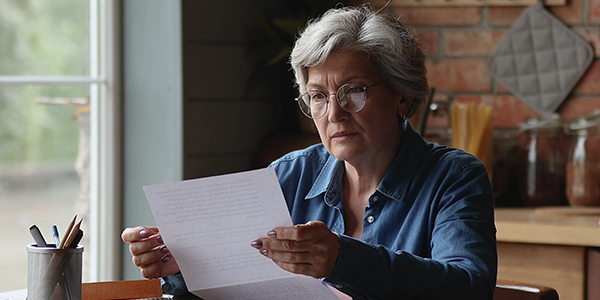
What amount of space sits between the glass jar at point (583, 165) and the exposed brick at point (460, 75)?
36 centimetres

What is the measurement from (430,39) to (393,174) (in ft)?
4.05

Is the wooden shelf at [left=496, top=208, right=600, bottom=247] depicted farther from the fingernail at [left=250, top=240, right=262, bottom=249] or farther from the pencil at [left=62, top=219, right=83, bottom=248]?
the pencil at [left=62, top=219, right=83, bottom=248]

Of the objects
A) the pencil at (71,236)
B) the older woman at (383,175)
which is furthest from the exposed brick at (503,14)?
the pencil at (71,236)

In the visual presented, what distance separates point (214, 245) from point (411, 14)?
1697mm

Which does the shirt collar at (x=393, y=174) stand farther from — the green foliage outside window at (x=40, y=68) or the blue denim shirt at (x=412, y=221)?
the green foliage outside window at (x=40, y=68)

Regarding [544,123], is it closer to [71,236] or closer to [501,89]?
[501,89]

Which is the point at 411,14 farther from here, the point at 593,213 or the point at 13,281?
the point at 13,281

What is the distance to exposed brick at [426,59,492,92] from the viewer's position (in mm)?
2404

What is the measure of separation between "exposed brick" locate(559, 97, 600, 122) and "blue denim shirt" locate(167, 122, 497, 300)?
1.12m

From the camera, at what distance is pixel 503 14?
7.79 feet

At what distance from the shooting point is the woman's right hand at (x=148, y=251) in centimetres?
117

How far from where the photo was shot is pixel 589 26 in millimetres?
2275

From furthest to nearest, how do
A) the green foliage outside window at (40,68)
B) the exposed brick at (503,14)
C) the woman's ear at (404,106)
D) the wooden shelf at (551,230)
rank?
the exposed brick at (503,14) → the green foliage outside window at (40,68) → the wooden shelf at (551,230) → the woman's ear at (404,106)

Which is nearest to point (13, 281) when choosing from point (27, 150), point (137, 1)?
point (27, 150)
